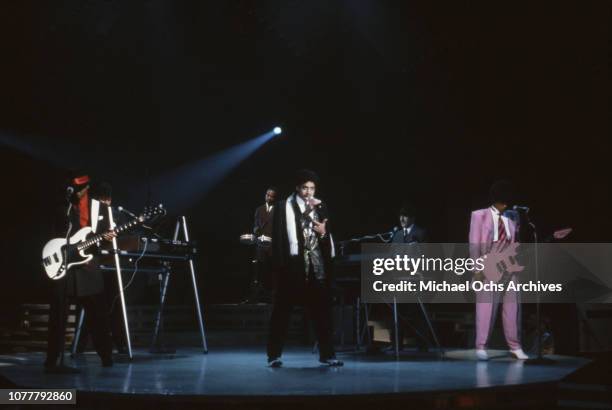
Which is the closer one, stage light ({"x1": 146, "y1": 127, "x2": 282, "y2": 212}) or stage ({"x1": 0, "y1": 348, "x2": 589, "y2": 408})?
stage ({"x1": 0, "y1": 348, "x2": 589, "y2": 408})

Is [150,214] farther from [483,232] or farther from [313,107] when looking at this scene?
[313,107]

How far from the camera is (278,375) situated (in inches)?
215

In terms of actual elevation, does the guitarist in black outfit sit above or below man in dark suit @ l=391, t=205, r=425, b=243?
below

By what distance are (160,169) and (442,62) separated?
5300mm

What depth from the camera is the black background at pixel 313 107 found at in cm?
938

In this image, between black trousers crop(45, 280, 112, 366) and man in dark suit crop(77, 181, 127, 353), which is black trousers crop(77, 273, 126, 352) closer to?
man in dark suit crop(77, 181, 127, 353)

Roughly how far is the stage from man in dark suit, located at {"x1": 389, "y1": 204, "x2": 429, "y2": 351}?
1269mm

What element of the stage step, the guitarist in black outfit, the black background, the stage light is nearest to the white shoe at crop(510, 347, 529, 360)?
the stage step

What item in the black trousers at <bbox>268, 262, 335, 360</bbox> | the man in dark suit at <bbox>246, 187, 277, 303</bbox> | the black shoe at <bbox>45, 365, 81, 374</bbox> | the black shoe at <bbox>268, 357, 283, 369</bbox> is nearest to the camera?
the black shoe at <bbox>45, 365, 81, 374</bbox>

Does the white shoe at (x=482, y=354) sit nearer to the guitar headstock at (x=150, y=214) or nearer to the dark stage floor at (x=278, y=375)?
the dark stage floor at (x=278, y=375)

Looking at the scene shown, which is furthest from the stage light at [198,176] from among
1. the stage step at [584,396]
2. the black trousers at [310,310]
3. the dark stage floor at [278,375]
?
the stage step at [584,396]

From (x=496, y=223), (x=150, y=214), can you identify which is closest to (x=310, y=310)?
(x=150, y=214)

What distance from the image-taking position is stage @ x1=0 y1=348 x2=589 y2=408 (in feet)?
14.1

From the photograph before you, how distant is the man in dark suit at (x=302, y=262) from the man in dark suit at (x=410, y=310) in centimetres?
238
